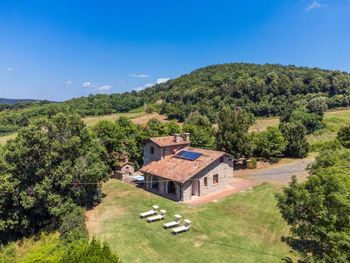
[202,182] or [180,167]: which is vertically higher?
[180,167]

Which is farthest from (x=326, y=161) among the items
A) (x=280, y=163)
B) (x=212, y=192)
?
(x=280, y=163)

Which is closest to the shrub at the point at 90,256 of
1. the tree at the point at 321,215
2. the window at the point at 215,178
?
the tree at the point at 321,215

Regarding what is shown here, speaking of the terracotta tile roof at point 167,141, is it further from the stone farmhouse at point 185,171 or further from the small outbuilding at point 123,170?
the small outbuilding at point 123,170

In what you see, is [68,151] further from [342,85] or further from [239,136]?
[342,85]

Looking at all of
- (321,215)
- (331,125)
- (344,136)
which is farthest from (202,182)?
(331,125)

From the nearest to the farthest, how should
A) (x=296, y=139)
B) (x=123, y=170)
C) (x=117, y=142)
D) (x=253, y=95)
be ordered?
(x=123, y=170)
(x=117, y=142)
(x=296, y=139)
(x=253, y=95)

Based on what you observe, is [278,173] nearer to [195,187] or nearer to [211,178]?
[211,178]
